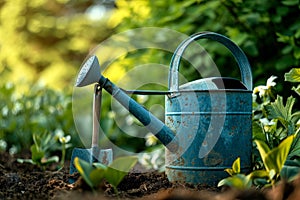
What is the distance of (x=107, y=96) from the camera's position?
4.18 meters

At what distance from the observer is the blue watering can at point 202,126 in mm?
1736

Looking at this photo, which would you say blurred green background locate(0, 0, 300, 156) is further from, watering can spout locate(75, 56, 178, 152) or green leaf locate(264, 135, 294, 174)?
green leaf locate(264, 135, 294, 174)

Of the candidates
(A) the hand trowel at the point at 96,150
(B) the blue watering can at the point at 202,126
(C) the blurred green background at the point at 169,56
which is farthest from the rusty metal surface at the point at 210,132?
(C) the blurred green background at the point at 169,56

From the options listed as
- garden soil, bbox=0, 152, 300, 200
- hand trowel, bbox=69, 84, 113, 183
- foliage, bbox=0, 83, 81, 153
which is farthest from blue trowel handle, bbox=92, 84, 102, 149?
foliage, bbox=0, 83, 81, 153

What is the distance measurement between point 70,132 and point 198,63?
1.34 metres

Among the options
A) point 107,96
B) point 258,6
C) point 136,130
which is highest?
point 258,6

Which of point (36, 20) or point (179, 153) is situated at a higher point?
point (36, 20)

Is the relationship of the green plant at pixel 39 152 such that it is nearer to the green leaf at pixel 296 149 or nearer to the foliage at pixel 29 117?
the foliage at pixel 29 117

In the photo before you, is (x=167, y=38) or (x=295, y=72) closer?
(x=295, y=72)

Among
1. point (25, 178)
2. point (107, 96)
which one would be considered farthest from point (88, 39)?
point (25, 178)

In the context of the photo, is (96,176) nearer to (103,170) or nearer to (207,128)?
(103,170)

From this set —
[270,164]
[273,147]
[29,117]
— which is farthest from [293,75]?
[29,117]

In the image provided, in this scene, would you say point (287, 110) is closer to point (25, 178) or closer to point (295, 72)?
point (295, 72)

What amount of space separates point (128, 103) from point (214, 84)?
354mm
